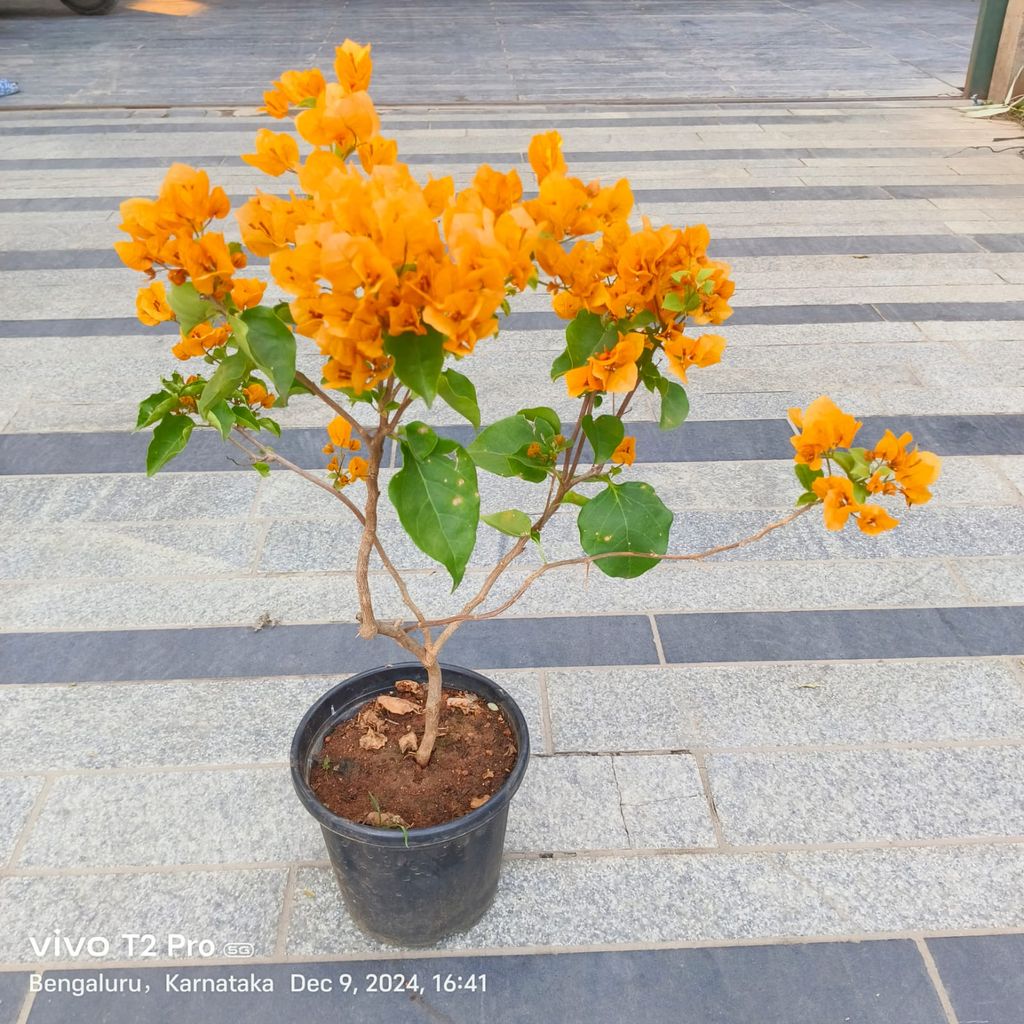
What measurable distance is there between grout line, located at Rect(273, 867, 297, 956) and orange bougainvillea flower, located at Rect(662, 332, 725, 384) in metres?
1.13

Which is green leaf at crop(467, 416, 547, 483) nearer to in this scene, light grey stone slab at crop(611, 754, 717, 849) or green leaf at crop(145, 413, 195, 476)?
green leaf at crop(145, 413, 195, 476)

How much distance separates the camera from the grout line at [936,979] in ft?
4.81

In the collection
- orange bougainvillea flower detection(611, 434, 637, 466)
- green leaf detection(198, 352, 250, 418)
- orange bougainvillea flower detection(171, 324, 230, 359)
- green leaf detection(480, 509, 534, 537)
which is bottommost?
green leaf detection(480, 509, 534, 537)

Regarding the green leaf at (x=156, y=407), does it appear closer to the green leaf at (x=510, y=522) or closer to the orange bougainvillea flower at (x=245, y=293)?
the orange bougainvillea flower at (x=245, y=293)

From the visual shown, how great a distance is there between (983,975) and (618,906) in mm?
573

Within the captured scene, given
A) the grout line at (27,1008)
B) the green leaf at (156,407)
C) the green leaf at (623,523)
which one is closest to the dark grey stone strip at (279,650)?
the grout line at (27,1008)

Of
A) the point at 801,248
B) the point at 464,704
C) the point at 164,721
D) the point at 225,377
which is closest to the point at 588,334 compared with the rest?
the point at 225,377

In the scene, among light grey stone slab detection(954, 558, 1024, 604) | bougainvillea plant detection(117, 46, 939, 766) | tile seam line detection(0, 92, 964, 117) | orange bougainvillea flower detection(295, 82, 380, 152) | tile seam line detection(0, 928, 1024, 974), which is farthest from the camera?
tile seam line detection(0, 92, 964, 117)

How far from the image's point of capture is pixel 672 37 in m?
9.27

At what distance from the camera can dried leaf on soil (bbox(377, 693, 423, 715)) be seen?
1602 mm

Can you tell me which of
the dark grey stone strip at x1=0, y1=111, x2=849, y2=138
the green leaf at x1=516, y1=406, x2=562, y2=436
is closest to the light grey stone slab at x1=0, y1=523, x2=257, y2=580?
the green leaf at x1=516, y1=406, x2=562, y2=436

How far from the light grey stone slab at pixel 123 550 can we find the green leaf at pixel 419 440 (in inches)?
57.2

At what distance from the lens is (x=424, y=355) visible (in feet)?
2.97

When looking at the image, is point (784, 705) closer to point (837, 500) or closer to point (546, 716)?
point (546, 716)
